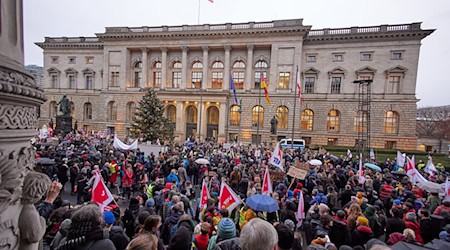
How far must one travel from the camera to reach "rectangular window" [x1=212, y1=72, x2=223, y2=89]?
4144 cm

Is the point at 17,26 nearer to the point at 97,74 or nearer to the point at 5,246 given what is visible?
the point at 5,246

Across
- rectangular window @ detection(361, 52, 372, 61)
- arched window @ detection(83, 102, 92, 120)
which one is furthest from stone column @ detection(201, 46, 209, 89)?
rectangular window @ detection(361, 52, 372, 61)

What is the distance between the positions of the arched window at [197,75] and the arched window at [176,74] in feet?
7.86

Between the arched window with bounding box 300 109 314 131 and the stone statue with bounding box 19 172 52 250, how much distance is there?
127ft

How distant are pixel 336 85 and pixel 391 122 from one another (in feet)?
29.3

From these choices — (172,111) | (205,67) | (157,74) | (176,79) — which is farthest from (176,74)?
(172,111)

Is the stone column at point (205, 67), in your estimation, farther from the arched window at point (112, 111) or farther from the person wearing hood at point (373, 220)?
the person wearing hood at point (373, 220)

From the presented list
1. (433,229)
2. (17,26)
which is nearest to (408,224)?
(433,229)

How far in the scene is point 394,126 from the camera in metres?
34.6

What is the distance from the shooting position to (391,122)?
34.8 m

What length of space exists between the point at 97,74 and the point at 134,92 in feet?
30.7

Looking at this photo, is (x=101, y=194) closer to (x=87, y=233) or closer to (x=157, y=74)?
(x=87, y=233)

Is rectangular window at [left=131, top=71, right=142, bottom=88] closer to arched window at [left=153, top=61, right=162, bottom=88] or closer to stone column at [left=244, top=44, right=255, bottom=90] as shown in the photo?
arched window at [left=153, top=61, right=162, bottom=88]

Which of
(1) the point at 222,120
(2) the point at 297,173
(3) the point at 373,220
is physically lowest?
(3) the point at 373,220
